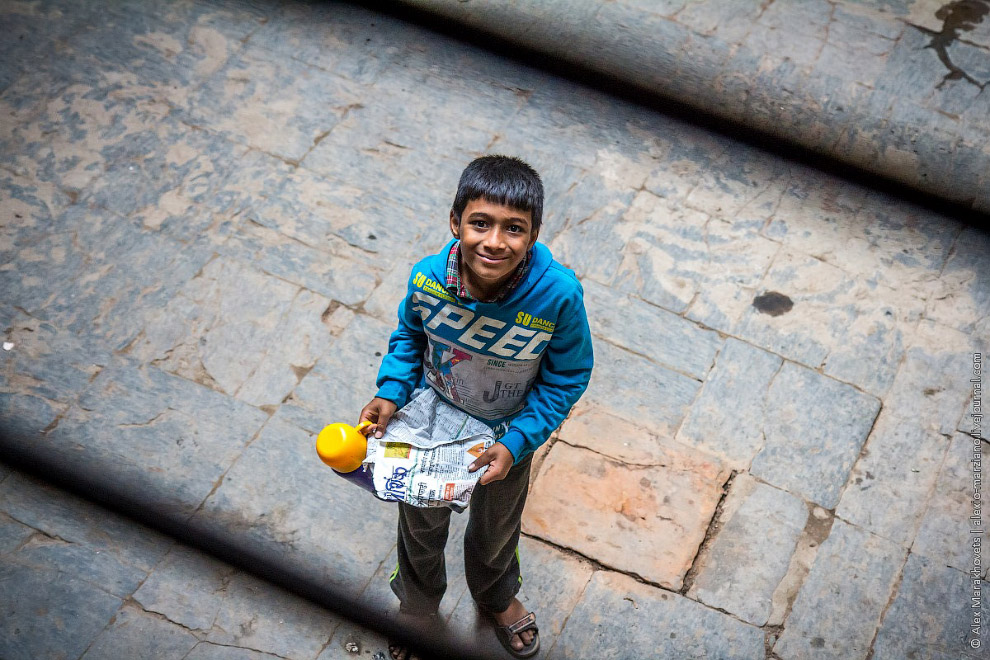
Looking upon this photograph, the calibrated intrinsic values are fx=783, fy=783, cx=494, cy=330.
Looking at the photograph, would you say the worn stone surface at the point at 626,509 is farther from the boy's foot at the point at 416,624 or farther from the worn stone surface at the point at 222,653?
the worn stone surface at the point at 222,653

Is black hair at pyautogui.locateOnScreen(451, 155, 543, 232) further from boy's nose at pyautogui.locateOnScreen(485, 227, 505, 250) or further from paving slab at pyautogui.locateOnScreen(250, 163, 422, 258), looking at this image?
paving slab at pyautogui.locateOnScreen(250, 163, 422, 258)

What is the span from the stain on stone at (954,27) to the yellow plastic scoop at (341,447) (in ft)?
13.2

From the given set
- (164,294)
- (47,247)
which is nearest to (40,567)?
(164,294)

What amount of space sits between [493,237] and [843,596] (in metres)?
2.20

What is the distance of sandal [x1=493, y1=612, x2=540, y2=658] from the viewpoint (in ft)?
9.30

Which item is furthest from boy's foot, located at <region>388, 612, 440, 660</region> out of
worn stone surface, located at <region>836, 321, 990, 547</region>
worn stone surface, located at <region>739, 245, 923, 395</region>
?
worn stone surface, located at <region>739, 245, 923, 395</region>

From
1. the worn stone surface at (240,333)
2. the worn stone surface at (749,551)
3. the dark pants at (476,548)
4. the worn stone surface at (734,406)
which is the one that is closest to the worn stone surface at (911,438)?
the worn stone surface at (749,551)

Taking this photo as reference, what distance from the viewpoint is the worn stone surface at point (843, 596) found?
295 cm

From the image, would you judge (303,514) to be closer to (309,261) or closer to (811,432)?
(309,261)

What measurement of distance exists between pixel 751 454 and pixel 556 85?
7.95 ft

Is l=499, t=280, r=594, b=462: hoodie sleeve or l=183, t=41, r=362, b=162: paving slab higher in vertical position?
l=499, t=280, r=594, b=462: hoodie sleeve

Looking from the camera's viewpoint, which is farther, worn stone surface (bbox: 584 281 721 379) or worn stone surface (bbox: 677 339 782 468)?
worn stone surface (bbox: 584 281 721 379)

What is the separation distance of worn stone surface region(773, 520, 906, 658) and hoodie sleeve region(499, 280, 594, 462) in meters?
1.55

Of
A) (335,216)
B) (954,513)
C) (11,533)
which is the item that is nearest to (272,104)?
(335,216)
